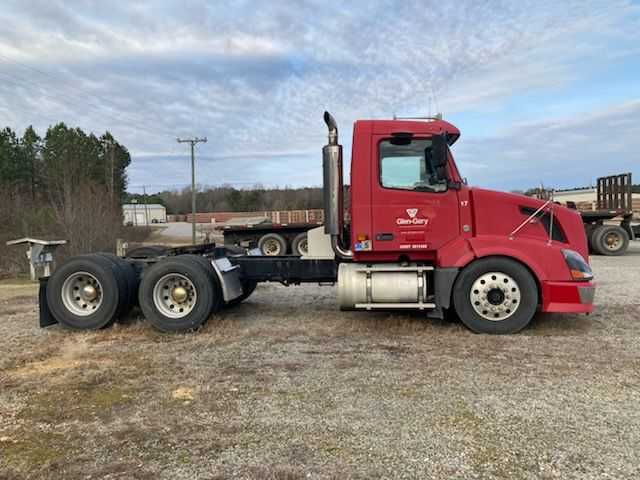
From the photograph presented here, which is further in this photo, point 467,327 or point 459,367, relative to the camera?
point 467,327

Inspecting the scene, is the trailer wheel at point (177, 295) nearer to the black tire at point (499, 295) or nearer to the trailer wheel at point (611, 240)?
the black tire at point (499, 295)

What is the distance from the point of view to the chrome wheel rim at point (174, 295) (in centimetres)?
646

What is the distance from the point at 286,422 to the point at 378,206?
3.34 m

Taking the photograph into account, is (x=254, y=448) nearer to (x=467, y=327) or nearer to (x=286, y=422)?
(x=286, y=422)

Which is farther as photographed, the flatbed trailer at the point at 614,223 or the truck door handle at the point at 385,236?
the flatbed trailer at the point at 614,223

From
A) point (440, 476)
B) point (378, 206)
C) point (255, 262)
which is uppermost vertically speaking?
point (378, 206)

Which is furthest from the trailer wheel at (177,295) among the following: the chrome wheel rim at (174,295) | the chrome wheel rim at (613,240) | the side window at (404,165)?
the chrome wheel rim at (613,240)

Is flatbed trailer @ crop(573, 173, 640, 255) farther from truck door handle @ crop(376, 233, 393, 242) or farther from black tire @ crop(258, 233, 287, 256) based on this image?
truck door handle @ crop(376, 233, 393, 242)

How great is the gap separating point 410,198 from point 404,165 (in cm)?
43

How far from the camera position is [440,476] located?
114 inches

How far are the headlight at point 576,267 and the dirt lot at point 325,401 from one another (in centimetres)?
70

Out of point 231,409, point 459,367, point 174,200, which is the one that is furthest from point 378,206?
point 174,200

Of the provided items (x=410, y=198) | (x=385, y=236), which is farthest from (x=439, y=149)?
(x=385, y=236)

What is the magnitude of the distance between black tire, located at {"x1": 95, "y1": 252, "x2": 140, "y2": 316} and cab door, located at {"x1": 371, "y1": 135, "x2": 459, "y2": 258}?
3384 mm
